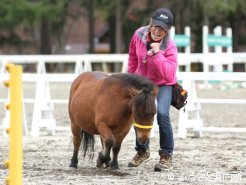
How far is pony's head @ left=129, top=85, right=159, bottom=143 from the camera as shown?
7.63 metres

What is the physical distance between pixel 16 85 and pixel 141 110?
276cm

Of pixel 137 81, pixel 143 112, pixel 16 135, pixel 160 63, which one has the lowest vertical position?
pixel 16 135

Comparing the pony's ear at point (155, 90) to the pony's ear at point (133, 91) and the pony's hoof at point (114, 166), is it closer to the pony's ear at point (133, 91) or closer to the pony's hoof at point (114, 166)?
the pony's ear at point (133, 91)

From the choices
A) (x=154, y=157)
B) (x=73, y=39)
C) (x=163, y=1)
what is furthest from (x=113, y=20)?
(x=154, y=157)

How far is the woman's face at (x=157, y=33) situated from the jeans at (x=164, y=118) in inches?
22.4

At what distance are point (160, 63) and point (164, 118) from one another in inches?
27.2

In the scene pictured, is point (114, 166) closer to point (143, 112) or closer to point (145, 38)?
point (143, 112)

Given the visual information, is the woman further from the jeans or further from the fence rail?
the fence rail

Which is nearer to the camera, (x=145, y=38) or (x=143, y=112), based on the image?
(x=143, y=112)

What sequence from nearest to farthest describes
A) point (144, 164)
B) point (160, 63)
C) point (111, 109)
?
point (111, 109)
point (160, 63)
point (144, 164)

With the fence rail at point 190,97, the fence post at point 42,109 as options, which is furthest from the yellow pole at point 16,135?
the fence post at point 42,109

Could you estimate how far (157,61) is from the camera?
26.7 ft

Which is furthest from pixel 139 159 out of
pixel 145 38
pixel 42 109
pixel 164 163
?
pixel 42 109

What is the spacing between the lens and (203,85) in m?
25.9
